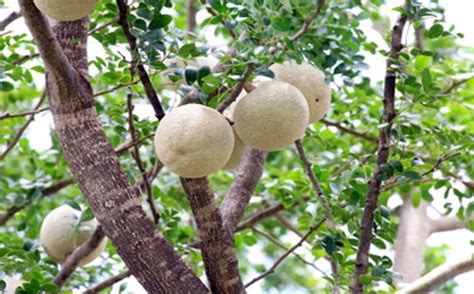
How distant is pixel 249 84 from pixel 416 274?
1981 millimetres

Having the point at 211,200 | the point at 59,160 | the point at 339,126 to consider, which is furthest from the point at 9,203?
the point at 211,200

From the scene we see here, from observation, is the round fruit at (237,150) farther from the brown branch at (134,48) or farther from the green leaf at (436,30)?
the green leaf at (436,30)

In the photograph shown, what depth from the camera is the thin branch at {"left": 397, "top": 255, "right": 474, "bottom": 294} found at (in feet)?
6.57

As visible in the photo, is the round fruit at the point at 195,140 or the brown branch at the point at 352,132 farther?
the brown branch at the point at 352,132

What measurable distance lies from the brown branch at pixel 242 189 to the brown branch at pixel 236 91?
45cm

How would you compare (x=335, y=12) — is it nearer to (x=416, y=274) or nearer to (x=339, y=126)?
(x=339, y=126)

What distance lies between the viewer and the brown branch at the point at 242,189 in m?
1.92

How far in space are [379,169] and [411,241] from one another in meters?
1.78

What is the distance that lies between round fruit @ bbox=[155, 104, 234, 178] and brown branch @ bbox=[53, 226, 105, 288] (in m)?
0.69

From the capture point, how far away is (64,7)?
4.42ft

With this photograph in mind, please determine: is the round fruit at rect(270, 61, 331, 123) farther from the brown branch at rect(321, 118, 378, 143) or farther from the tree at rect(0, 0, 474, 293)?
the brown branch at rect(321, 118, 378, 143)

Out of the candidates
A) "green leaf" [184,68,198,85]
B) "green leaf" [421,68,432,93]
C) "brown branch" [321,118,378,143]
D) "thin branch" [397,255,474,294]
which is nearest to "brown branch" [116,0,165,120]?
"green leaf" [184,68,198,85]

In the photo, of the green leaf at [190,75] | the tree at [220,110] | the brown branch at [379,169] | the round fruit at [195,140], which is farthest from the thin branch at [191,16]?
the round fruit at [195,140]

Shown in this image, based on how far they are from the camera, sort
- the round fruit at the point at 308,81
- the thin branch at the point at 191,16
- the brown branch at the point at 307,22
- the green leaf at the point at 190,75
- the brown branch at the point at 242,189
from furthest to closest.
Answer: the thin branch at the point at 191,16 < the brown branch at the point at 242,189 < the round fruit at the point at 308,81 < the green leaf at the point at 190,75 < the brown branch at the point at 307,22
